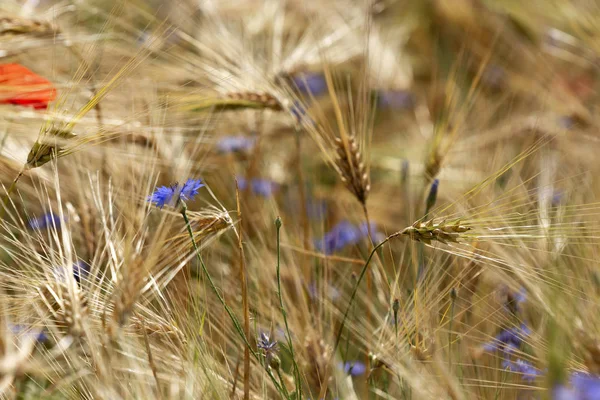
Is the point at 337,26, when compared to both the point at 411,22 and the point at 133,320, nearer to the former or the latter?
the point at 411,22

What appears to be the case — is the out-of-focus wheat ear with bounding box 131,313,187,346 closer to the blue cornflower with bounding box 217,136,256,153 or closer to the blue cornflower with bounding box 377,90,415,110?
the blue cornflower with bounding box 217,136,256,153

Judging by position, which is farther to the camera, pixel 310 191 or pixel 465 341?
pixel 310 191

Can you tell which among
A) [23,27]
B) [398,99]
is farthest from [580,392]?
[398,99]

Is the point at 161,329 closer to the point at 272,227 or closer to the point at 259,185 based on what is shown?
the point at 272,227

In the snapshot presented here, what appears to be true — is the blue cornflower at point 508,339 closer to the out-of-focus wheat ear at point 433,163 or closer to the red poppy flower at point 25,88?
the out-of-focus wheat ear at point 433,163

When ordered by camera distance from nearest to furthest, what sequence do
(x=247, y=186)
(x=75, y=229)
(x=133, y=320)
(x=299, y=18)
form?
(x=133, y=320)
(x=75, y=229)
(x=247, y=186)
(x=299, y=18)

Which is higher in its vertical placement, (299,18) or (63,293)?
(299,18)

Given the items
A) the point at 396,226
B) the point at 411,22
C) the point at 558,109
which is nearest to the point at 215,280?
the point at 396,226
